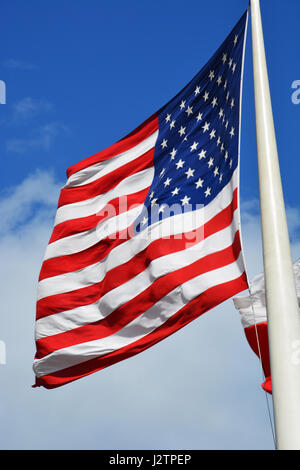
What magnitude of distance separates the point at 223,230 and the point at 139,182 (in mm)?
2921

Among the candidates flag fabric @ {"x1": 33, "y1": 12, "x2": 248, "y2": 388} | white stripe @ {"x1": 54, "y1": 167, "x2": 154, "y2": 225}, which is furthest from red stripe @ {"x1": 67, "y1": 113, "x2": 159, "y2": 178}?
white stripe @ {"x1": 54, "y1": 167, "x2": 154, "y2": 225}

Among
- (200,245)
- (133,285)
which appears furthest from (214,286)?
(133,285)

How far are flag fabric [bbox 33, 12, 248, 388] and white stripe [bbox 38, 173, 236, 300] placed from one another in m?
0.02

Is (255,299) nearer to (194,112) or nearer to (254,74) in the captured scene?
(194,112)

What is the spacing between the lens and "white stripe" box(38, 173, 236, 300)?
10797mm

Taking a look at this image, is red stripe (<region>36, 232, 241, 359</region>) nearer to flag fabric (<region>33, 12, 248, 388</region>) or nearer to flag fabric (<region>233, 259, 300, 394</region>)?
flag fabric (<region>33, 12, 248, 388</region>)

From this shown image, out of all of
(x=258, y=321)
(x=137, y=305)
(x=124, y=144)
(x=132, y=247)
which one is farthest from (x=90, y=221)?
(x=258, y=321)

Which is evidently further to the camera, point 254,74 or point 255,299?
point 255,299

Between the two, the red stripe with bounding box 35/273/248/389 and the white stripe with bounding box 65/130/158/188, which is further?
the white stripe with bounding box 65/130/158/188

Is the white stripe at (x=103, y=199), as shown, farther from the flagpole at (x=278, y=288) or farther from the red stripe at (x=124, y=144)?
the flagpole at (x=278, y=288)

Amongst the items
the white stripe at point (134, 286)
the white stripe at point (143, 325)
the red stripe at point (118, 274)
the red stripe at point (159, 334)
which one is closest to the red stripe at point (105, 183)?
the red stripe at point (118, 274)

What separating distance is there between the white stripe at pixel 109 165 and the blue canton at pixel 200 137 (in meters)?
0.37

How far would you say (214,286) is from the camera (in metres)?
9.98

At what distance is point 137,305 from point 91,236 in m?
2.23
